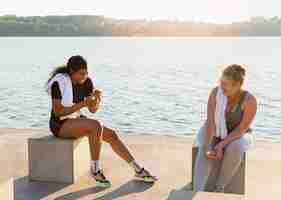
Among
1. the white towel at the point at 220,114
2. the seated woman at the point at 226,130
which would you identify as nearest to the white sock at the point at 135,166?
the seated woman at the point at 226,130

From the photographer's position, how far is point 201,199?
3.11 meters

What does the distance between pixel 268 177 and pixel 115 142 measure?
1332 mm

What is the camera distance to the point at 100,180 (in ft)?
14.5

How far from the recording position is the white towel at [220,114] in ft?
13.5

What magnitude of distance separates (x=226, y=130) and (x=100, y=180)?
1087 mm

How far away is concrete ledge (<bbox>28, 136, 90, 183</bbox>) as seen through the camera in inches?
175

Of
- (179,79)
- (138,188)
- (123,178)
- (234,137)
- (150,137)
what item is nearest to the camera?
(234,137)

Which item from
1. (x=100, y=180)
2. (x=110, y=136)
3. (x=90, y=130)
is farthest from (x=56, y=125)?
(x=100, y=180)

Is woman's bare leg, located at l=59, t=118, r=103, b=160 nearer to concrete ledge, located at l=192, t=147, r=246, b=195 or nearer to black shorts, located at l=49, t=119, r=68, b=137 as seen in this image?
black shorts, located at l=49, t=119, r=68, b=137

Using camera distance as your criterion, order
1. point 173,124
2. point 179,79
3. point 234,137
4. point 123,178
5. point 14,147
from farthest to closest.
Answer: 1. point 179,79
2. point 173,124
3. point 14,147
4. point 123,178
5. point 234,137

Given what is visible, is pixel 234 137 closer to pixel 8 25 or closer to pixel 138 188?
pixel 138 188

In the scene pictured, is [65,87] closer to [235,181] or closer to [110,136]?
[110,136]

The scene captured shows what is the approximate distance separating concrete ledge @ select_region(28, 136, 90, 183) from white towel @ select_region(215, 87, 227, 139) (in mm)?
1164

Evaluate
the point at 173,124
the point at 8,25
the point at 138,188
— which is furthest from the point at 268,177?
→ the point at 8,25
